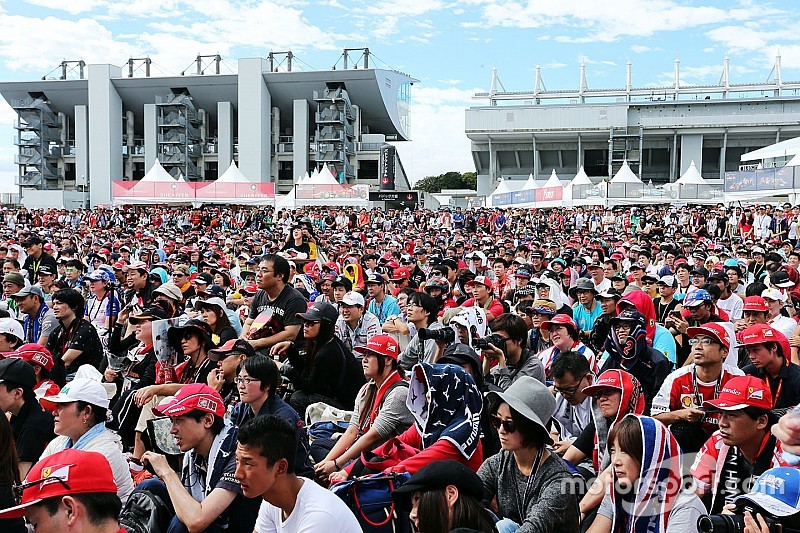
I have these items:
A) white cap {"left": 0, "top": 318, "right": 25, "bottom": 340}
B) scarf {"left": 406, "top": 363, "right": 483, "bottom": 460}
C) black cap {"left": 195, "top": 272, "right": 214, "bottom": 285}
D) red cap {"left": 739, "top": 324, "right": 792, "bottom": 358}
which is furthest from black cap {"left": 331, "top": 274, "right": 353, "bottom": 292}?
red cap {"left": 739, "top": 324, "right": 792, "bottom": 358}

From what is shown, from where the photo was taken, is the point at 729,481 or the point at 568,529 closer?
the point at 568,529

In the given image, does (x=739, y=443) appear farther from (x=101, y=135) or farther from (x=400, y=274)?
(x=101, y=135)

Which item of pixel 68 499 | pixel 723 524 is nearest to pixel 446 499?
pixel 723 524

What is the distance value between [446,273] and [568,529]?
26.6 feet

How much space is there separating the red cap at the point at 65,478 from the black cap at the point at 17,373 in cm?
214

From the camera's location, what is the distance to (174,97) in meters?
60.4

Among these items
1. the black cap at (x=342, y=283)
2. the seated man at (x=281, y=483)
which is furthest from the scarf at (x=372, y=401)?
the black cap at (x=342, y=283)

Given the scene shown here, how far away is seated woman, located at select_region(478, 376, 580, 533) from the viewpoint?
3.06 metres

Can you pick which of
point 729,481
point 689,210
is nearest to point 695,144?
point 689,210

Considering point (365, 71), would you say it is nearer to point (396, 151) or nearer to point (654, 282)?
point (396, 151)

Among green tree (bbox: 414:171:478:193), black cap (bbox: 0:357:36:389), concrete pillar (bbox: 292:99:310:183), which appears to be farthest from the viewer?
green tree (bbox: 414:171:478:193)

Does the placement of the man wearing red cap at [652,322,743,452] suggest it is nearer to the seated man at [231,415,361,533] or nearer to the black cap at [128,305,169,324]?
the seated man at [231,415,361,533]

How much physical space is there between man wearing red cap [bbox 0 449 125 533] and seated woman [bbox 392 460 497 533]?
116cm

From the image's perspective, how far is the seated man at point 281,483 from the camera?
2857 mm
